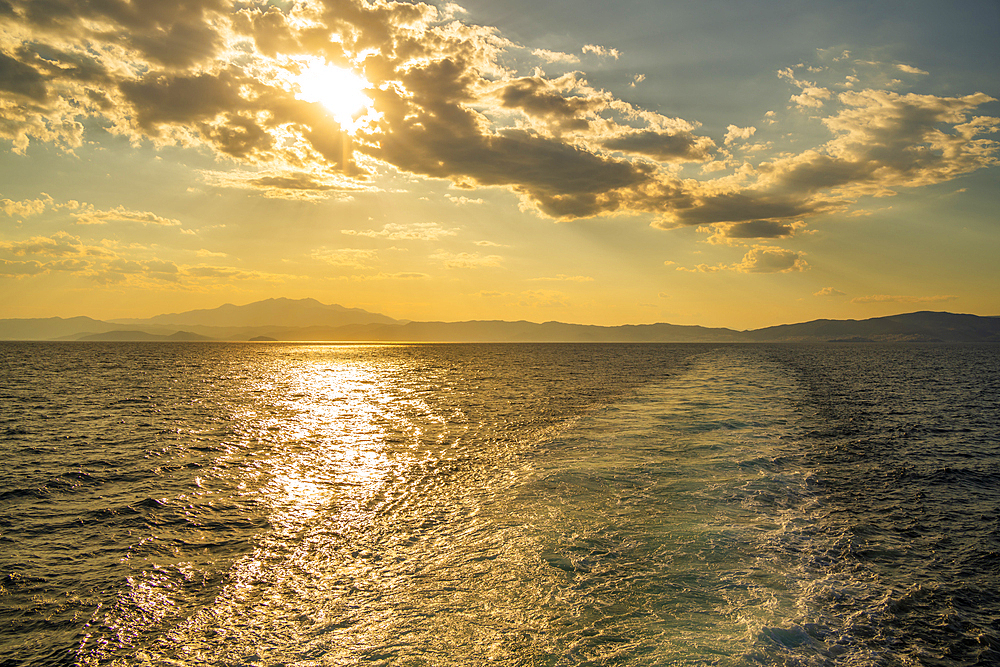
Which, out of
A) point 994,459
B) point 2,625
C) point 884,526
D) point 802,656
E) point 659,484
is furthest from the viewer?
point 994,459

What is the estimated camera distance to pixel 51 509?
49.4 ft

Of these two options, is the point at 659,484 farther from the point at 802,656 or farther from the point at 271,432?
the point at 271,432

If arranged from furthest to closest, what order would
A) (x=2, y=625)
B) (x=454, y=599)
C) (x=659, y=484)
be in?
1. (x=659, y=484)
2. (x=454, y=599)
3. (x=2, y=625)

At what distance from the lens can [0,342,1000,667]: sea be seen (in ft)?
27.4

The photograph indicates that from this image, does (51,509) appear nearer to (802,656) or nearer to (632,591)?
(632,591)

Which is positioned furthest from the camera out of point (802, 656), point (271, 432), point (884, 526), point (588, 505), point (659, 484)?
point (271, 432)

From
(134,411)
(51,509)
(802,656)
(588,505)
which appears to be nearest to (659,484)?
(588,505)

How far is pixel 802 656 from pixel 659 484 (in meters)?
8.80

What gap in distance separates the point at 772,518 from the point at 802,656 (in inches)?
276

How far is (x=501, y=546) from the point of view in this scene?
39.7 feet

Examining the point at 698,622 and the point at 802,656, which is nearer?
the point at 802,656

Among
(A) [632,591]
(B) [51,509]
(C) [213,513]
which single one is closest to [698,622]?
(A) [632,591]

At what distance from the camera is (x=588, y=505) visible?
14914 millimetres

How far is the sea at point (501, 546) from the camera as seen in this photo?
27.4 feet
